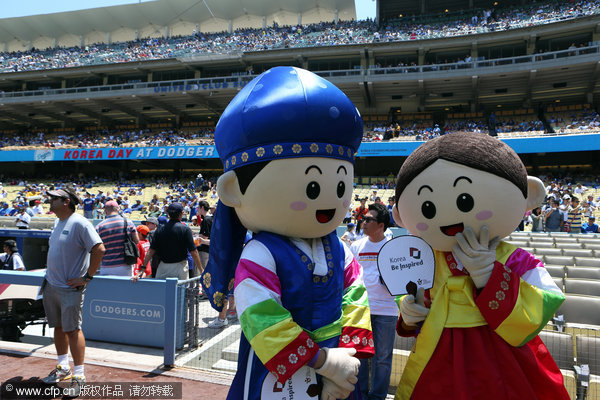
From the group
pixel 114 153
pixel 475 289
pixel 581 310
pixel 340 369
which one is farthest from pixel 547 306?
pixel 114 153

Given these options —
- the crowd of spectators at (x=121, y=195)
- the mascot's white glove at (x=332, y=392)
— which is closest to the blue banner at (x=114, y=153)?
the crowd of spectators at (x=121, y=195)

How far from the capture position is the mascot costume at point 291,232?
1.60 meters

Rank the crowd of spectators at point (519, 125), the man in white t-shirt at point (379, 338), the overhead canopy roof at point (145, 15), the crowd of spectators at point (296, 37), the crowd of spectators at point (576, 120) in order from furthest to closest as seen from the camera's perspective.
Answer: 1. the overhead canopy roof at point (145, 15)
2. the crowd of spectators at point (296, 37)
3. the crowd of spectators at point (519, 125)
4. the crowd of spectators at point (576, 120)
5. the man in white t-shirt at point (379, 338)

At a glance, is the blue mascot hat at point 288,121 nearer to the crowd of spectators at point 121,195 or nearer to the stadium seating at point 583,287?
the stadium seating at point 583,287

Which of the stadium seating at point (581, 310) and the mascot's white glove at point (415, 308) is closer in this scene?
the mascot's white glove at point (415, 308)

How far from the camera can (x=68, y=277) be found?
3.27 m

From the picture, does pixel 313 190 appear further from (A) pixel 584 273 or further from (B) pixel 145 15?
(B) pixel 145 15

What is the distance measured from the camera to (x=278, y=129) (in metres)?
1.74

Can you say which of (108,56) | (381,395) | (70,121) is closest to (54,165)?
(70,121)

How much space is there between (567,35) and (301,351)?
29.3 meters

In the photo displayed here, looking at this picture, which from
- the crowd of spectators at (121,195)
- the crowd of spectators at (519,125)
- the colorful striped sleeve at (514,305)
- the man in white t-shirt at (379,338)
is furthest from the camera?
the crowd of spectators at (519,125)

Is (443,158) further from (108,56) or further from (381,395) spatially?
(108,56)

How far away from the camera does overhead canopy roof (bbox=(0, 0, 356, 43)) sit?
117 ft

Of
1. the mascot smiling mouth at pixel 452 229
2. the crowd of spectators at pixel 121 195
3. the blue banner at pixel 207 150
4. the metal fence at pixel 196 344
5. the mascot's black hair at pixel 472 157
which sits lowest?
the metal fence at pixel 196 344
